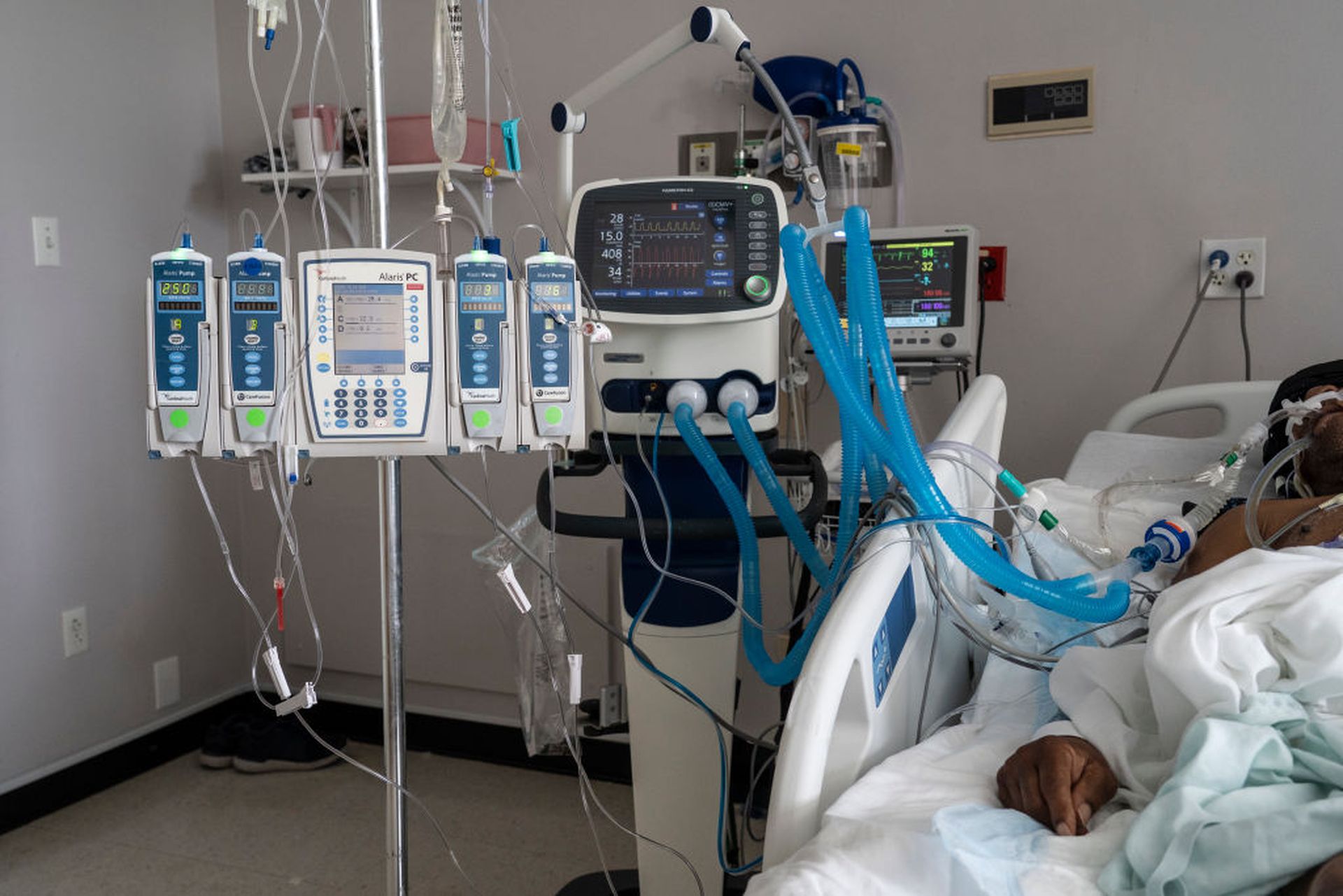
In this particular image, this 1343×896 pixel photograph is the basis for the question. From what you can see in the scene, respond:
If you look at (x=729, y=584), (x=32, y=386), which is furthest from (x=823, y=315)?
(x=32, y=386)

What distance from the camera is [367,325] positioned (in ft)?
4.29

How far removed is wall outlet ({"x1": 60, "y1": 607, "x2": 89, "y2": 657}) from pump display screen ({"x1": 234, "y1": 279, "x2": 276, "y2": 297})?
1757 mm

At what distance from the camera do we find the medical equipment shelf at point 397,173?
2.64 metres

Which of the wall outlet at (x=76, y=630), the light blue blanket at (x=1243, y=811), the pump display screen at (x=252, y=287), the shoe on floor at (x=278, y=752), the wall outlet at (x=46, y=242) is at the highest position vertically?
the wall outlet at (x=46, y=242)

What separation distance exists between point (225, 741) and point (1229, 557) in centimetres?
250

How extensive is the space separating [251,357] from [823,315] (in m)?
0.66

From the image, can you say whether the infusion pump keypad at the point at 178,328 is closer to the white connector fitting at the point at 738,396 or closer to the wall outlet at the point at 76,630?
the white connector fitting at the point at 738,396

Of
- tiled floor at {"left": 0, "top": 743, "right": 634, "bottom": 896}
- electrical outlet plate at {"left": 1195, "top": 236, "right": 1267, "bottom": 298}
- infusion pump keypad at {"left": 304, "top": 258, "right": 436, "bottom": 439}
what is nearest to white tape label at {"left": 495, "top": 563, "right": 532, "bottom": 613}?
infusion pump keypad at {"left": 304, "top": 258, "right": 436, "bottom": 439}

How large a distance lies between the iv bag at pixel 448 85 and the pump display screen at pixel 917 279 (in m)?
0.91

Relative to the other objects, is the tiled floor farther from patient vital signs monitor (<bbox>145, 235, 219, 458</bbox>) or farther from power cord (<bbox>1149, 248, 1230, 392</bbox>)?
power cord (<bbox>1149, 248, 1230, 392</bbox>)

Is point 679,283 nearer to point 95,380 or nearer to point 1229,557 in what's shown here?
point 1229,557

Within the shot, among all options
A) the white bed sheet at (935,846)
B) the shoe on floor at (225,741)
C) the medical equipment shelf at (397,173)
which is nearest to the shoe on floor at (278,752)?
the shoe on floor at (225,741)

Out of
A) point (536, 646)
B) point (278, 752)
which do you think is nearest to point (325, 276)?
point (536, 646)

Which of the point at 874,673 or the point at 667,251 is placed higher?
the point at 667,251
